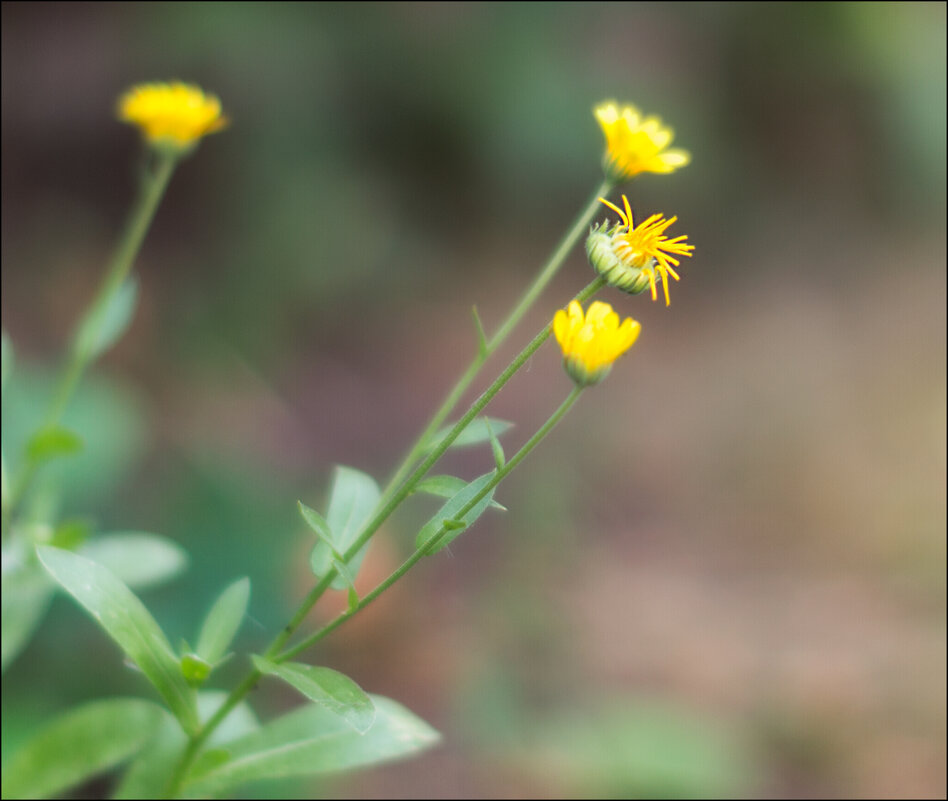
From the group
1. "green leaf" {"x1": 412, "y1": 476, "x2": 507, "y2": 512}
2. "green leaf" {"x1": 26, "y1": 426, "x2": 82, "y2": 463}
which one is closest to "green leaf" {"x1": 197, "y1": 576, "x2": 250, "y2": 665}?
"green leaf" {"x1": 412, "y1": 476, "x2": 507, "y2": 512}

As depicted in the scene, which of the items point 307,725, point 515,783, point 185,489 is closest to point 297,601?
point 185,489

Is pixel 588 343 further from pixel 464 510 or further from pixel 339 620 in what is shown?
pixel 339 620

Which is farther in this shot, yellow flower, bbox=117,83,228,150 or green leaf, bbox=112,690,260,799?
yellow flower, bbox=117,83,228,150

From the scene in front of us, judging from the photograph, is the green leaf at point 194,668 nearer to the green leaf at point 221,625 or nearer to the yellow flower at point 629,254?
the green leaf at point 221,625

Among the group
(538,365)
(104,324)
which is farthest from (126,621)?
(538,365)

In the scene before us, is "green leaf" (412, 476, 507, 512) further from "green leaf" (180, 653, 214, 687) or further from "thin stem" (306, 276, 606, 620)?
"green leaf" (180, 653, 214, 687)

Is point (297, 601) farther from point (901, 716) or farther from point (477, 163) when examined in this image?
point (477, 163)

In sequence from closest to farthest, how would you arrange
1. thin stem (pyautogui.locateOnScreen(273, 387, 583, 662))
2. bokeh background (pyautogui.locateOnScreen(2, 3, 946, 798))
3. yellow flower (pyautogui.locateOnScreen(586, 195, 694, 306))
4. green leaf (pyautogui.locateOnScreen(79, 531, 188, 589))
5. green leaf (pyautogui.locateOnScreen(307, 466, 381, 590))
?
thin stem (pyautogui.locateOnScreen(273, 387, 583, 662)), yellow flower (pyautogui.locateOnScreen(586, 195, 694, 306)), green leaf (pyautogui.locateOnScreen(307, 466, 381, 590)), green leaf (pyautogui.locateOnScreen(79, 531, 188, 589)), bokeh background (pyautogui.locateOnScreen(2, 3, 946, 798))
